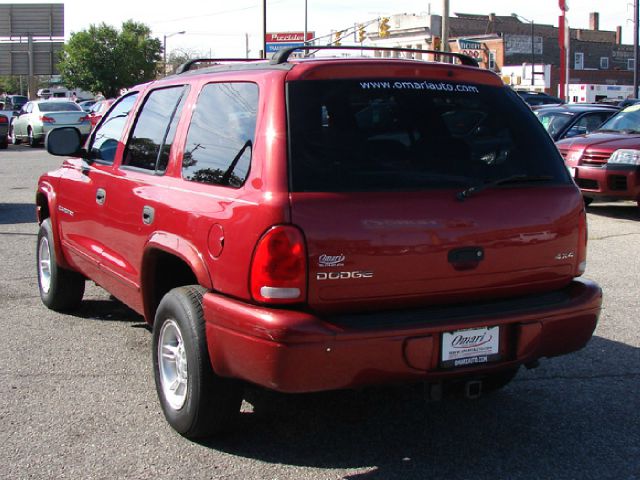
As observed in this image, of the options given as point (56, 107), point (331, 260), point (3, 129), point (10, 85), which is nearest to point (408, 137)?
point (331, 260)

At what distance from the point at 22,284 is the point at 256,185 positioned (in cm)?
475

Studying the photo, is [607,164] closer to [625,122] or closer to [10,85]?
[625,122]

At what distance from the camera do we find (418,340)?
3.49 m

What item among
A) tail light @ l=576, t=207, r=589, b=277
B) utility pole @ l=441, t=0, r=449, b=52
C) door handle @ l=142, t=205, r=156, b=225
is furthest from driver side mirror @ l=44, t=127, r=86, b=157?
utility pole @ l=441, t=0, r=449, b=52

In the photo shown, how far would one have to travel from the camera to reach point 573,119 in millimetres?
14547

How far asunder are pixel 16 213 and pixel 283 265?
33.0ft

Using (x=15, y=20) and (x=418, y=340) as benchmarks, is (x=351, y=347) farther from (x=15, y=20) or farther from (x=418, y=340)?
(x=15, y=20)

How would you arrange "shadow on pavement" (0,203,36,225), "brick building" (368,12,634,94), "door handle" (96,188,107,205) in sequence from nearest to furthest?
"door handle" (96,188,107,205) → "shadow on pavement" (0,203,36,225) → "brick building" (368,12,634,94)

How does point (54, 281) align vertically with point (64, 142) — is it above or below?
below

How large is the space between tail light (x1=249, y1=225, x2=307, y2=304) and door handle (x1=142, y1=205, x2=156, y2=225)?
1.12 meters

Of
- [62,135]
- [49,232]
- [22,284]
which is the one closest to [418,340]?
[62,135]

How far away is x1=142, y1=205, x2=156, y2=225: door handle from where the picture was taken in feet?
14.3

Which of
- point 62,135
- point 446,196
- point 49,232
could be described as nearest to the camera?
point 446,196

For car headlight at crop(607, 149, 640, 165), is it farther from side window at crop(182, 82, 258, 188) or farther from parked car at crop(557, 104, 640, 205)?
side window at crop(182, 82, 258, 188)
